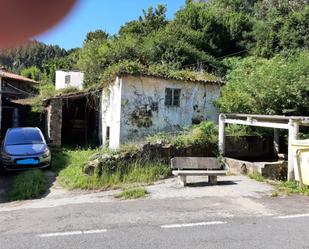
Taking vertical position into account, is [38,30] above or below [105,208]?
above

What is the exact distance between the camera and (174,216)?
8.89m

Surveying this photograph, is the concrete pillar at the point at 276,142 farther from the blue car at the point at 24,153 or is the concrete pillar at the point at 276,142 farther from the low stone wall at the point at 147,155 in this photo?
the blue car at the point at 24,153

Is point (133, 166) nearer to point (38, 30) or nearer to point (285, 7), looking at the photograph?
point (38, 30)

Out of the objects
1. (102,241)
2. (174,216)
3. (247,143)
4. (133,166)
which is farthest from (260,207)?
(247,143)

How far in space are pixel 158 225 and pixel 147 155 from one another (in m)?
6.88

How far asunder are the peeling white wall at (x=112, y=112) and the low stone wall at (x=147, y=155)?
3.55 meters

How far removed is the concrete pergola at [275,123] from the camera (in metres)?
12.8

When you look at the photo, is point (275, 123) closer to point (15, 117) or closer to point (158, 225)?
point (158, 225)

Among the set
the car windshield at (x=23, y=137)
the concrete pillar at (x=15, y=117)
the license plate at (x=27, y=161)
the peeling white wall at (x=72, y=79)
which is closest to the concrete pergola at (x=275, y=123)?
the license plate at (x=27, y=161)

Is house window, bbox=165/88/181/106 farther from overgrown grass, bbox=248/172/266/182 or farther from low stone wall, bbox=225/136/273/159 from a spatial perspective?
overgrown grass, bbox=248/172/266/182

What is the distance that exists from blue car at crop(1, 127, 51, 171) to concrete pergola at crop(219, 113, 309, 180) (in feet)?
21.7

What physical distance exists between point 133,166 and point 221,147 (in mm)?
3788

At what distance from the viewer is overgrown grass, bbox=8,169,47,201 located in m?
12.3

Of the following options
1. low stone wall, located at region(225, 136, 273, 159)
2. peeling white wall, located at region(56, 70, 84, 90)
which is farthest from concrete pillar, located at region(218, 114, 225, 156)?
peeling white wall, located at region(56, 70, 84, 90)
